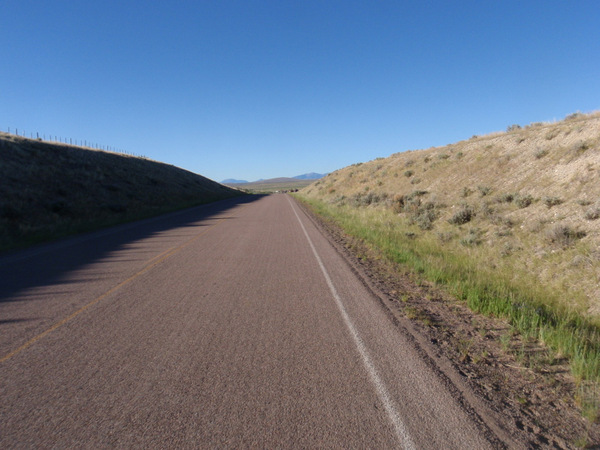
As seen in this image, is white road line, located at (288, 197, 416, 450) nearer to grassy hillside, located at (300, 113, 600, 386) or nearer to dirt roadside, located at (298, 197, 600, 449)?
dirt roadside, located at (298, 197, 600, 449)

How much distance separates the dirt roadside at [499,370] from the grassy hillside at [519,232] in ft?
1.20

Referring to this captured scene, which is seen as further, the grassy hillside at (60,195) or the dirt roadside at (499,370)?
the grassy hillside at (60,195)

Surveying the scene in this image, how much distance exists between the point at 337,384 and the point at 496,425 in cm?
154

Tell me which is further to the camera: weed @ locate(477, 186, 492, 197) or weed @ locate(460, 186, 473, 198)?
weed @ locate(460, 186, 473, 198)

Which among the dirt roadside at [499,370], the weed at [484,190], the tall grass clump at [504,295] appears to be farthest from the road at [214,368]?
the weed at [484,190]

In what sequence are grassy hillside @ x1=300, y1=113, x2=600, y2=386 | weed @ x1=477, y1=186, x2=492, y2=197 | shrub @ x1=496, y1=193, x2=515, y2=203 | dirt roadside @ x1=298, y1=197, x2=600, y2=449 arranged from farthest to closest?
1. weed @ x1=477, y1=186, x2=492, y2=197
2. shrub @ x1=496, y1=193, x2=515, y2=203
3. grassy hillside @ x1=300, y1=113, x2=600, y2=386
4. dirt roadside @ x1=298, y1=197, x2=600, y2=449

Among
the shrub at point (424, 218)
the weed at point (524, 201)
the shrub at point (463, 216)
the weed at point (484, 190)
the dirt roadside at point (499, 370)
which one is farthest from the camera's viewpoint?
the weed at point (484, 190)

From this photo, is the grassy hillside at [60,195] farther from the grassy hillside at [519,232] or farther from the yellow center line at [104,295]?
the grassy hillside at [519,232]

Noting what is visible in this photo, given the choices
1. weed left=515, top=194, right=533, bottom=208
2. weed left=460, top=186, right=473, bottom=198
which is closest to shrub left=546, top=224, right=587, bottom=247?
weed left=515, top=194, right=533, bottom=208

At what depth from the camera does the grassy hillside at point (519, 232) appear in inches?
262

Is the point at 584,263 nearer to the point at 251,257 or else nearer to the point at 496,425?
the point at 496,425

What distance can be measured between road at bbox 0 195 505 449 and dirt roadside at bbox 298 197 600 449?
0.28 meters

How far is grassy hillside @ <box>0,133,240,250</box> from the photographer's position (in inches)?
704

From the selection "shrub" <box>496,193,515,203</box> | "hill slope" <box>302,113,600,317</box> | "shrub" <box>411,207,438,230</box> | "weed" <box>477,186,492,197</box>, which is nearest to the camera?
"hill slope" <box>302,113,600,317</box>
